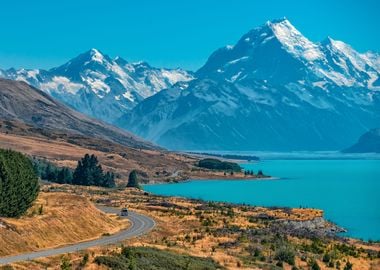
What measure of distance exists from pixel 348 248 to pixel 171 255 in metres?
35.6

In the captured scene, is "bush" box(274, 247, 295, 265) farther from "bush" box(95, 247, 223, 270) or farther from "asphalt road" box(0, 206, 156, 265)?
"asphalt road" box(0, 206, 156, 265)

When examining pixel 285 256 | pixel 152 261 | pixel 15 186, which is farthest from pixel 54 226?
pixel 285 256

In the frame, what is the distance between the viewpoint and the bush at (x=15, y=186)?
85.0m

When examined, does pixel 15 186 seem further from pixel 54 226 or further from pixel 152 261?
pixel 152 261

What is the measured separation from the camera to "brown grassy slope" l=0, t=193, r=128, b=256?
73.3 meters

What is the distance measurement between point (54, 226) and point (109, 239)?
23.0 ft

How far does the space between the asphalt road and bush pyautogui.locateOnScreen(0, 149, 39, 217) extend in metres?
11.7

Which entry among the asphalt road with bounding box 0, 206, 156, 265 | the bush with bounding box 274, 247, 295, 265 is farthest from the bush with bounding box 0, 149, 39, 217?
the bush with bounding box 274, 247, 295, 265

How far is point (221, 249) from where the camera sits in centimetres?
8294

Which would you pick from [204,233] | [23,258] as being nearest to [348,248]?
[204,233]

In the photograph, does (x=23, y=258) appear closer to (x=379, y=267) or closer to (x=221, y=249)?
(x=221, y=249)

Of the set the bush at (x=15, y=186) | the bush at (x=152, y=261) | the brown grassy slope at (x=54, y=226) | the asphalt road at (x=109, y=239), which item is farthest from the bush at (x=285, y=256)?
the bush at (x=15, y=186)

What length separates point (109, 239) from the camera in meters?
83.6

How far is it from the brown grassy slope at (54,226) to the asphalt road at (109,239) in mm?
1805
